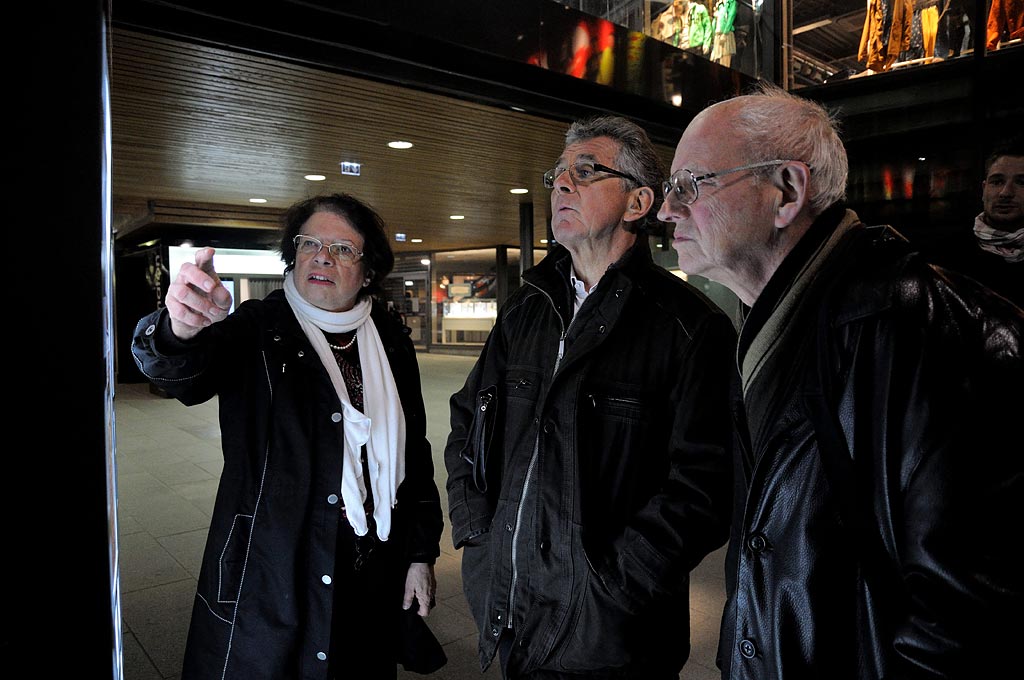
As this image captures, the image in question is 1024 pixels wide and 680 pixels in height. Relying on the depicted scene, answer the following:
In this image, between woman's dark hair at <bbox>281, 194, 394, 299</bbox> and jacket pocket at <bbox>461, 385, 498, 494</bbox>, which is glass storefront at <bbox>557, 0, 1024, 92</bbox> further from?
jacket pocket at <bbox>461, 385, 498, 494</bbox>

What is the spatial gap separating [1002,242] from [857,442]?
2455 mm

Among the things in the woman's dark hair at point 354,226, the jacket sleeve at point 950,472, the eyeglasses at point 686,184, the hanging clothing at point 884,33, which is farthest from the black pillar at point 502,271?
the jacket sleeve at point 950,472

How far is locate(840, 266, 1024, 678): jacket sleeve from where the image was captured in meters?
1.00

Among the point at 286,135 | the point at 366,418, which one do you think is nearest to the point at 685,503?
the point at 366,418

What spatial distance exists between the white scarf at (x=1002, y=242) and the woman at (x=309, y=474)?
8.65ft

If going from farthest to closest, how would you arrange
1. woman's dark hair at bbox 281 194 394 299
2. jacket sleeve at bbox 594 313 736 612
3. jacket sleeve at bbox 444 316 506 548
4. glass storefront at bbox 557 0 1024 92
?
1. glass storefront at bbox 557 0 1024 92
2. woman's dark hair at bbox 281 194 394 299
3. jacket sleeve at bbox 444 316 506 548
4. jacket sleeve at bbox 594 313 736 612

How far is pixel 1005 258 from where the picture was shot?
2.89 metres

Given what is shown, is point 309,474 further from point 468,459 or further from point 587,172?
point 587,172

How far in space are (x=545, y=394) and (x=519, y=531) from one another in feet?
1.29

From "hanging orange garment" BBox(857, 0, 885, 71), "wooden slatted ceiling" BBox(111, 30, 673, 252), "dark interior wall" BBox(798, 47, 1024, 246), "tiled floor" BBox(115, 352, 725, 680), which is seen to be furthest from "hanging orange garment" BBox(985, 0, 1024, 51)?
"tiled floor" BBox(115, 352, 725, 680)

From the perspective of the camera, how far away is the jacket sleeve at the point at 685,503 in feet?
5.57

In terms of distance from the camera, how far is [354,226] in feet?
7.77

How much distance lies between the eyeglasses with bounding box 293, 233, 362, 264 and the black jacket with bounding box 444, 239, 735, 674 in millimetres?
753

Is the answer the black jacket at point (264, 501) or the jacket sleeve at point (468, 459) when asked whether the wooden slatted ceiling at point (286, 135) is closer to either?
the black jacket at point (264, 501)
